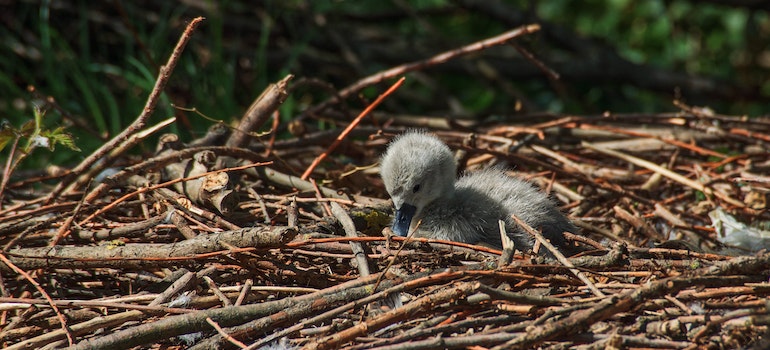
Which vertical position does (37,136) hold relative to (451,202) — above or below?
above

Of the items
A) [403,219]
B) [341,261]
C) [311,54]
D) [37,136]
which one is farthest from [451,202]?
[311,54]

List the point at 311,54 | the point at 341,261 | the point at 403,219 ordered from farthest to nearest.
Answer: the point at 311,54
the point at 403,219
the point at 341,261

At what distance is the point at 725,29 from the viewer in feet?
23.5

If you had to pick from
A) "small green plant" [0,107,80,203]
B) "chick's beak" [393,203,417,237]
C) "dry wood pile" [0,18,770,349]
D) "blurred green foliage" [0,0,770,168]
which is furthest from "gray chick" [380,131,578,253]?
"blurred green foliage" [0,0,770,168]

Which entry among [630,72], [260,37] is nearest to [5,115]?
[260,37]

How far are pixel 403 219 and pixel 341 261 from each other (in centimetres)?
44

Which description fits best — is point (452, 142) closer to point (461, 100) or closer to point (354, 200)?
point (354, 200)

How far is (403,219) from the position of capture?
333 cm

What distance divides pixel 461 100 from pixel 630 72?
1300mm

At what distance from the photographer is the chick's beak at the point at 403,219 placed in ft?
10.6

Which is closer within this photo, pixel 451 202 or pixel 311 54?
pixel 451 202

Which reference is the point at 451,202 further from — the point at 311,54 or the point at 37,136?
the point at 311,54

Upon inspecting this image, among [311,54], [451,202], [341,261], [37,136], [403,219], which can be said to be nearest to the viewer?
[341,261]

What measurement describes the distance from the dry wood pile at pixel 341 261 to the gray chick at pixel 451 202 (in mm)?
167
